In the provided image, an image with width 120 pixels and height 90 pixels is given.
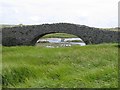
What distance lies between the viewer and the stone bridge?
1613 inches

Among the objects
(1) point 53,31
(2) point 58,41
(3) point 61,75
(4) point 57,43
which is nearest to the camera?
(3) point 61,75

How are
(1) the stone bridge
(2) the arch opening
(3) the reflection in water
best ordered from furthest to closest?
1. (3) the reflection in water
2. (2) the arch opening
3. (1) the stone bridge

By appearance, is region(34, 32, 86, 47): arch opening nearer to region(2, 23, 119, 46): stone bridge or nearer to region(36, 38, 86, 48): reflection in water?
region(36, 38, 86, 48): reflection in water

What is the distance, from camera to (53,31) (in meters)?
43.3

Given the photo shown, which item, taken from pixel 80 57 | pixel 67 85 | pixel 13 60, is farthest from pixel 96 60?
pixel 67 85

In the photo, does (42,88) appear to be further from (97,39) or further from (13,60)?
(97,39)

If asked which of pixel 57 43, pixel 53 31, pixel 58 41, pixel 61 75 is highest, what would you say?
pixel 61 75

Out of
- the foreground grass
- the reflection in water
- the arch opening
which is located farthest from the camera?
the reflection in water

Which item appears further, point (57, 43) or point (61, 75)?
point (57, 43)

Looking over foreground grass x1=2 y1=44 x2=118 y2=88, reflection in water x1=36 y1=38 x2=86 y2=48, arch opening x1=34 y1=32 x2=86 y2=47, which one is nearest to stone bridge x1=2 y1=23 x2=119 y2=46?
arch opening x1=34 y1=32 x2=86 y2=47

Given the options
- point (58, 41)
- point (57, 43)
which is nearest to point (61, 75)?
point (57, 43)

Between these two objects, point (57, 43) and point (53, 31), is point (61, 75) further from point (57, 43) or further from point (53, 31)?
point (57, 43)

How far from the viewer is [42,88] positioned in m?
11.9

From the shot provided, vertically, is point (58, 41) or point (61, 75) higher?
point (61, 75)
